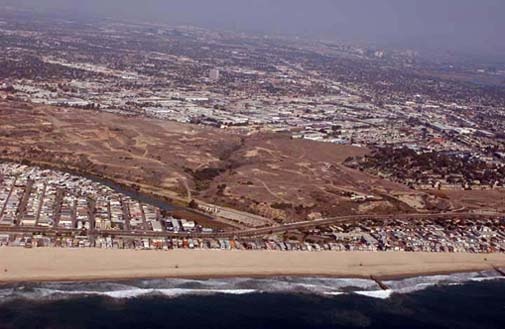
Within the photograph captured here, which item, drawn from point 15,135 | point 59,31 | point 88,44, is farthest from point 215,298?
point 59,31

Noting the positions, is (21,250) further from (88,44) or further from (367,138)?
(88,44)

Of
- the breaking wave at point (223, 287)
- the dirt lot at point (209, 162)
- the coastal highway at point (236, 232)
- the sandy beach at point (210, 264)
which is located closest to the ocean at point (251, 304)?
the breaking wave at point (223, 287)

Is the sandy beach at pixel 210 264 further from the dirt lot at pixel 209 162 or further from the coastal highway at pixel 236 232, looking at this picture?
the dirt lot at pixel 209 162

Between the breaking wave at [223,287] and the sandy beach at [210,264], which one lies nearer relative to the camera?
the breaking wave at [223,287]

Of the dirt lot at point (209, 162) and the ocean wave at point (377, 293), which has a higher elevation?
the dirt lot at point (209, 162)

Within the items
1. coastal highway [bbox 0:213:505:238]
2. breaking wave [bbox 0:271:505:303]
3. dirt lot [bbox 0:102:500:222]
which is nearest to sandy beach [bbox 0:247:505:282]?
breaking wave [bbox 0:271:505:303]
